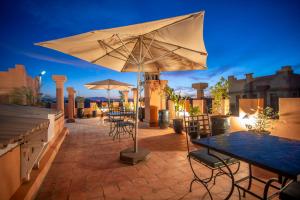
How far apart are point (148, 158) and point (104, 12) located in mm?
21107

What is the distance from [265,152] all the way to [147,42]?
334cm

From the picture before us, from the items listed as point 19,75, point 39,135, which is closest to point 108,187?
point 39,135

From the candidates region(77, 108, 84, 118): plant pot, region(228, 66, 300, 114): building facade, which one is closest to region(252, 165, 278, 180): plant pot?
region(228, 66, 300, 114): building facade

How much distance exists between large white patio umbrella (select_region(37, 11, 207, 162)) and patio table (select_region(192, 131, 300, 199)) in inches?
72.8

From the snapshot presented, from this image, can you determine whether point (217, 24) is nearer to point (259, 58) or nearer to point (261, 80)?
point (261, 80)

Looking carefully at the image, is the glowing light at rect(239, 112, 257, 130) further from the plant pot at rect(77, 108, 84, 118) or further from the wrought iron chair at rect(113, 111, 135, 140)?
the plant pot at rect(77, 108, 84, 118)

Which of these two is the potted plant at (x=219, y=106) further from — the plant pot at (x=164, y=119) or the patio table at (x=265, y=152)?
the patio table at (x=265, y=152)

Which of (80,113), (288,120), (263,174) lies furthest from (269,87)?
(80,113)

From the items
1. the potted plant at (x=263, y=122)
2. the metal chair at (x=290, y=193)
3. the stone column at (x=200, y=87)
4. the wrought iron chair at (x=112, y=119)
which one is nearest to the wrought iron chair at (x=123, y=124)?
the wrought iron chair at (x=112, y=119)

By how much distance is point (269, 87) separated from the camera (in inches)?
655

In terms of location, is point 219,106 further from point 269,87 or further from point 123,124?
point 269,87

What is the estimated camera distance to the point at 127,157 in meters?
3.64

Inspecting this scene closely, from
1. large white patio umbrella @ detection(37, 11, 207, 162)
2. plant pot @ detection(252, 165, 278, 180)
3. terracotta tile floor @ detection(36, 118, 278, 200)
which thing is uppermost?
large white patio umbrella @ detection(37, 11, 207, 162)

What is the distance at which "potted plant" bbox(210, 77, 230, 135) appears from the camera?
16.0 ft
